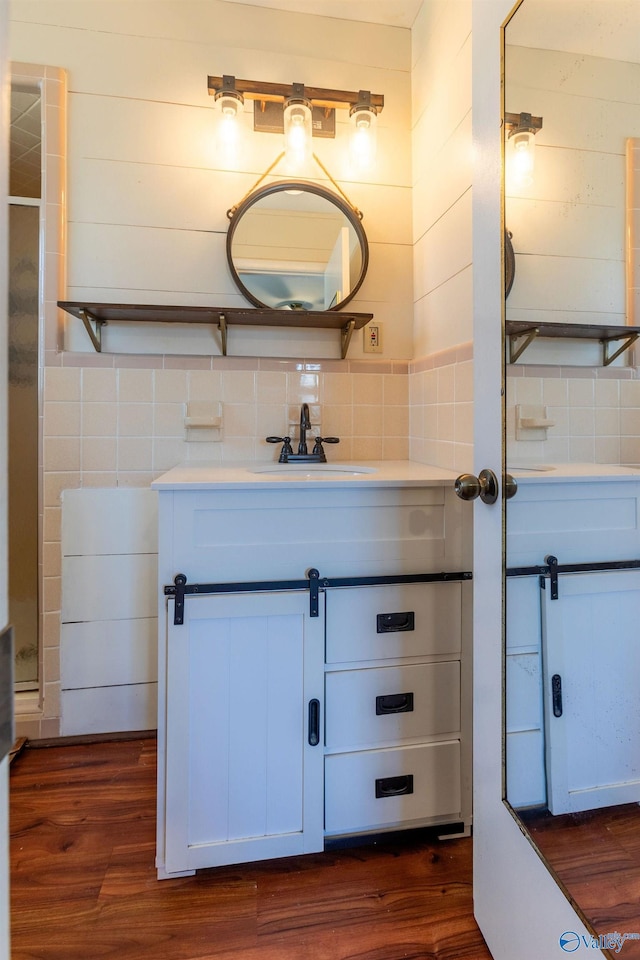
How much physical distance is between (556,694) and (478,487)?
1.20ft

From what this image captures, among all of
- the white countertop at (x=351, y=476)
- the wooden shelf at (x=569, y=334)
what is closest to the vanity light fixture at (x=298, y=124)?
the white countertop at (x=351, y=476)

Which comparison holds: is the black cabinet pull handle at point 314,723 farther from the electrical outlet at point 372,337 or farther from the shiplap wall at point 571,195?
the electrical outlet at point 372,337

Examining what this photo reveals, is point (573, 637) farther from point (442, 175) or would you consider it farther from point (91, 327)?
point (91, 327)

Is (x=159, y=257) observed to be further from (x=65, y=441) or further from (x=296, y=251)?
(x=65, y=441)

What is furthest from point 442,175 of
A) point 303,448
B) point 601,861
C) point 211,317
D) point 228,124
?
point 601,861

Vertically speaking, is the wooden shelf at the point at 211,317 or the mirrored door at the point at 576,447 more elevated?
the wooden shelf at the point at 211,317

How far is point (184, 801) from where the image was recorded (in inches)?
41.9

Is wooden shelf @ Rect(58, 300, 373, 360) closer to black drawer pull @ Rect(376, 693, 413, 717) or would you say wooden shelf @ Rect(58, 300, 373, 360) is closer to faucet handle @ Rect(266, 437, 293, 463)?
faucet handle @ Rect(266, 437, 293, 463)

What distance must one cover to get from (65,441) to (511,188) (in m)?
1.44

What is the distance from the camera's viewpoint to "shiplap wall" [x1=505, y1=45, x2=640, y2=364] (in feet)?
2.27

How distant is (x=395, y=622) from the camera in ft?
3.79

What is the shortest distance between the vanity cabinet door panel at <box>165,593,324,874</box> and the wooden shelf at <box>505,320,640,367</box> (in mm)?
683

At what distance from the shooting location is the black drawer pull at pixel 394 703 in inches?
45.1

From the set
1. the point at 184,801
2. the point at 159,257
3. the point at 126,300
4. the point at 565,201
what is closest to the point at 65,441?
the point at 126,300
